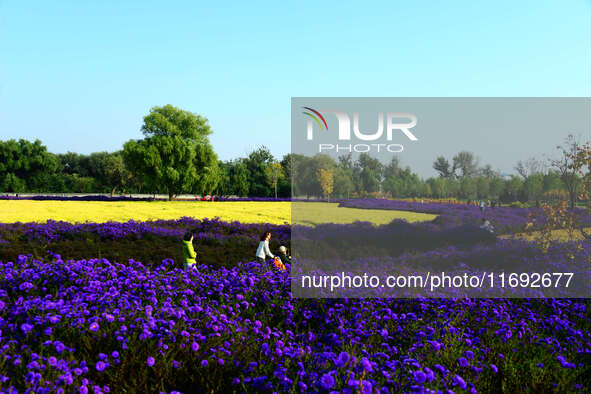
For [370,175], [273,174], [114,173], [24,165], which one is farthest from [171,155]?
[370,175]

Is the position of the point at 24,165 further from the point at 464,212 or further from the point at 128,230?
the point at 464,212

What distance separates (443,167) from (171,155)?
35388 mm

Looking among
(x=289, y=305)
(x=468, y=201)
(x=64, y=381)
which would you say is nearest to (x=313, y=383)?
(x=64, y=381)

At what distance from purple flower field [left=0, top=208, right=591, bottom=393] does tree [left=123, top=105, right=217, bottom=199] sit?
1312 inches

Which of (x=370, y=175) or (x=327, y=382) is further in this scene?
(x=370, y=175)

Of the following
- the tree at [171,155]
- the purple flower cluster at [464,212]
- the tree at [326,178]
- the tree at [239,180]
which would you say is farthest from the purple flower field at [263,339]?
the tree at [239,180]

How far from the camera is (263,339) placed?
3.87 metres

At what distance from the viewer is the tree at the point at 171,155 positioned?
38.7 meters

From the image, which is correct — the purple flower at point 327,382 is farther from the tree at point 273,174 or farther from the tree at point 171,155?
the tree at point 273,174

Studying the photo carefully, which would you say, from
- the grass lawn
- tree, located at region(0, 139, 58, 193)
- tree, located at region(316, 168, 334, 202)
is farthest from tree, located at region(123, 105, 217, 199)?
tree, located at region(316, 168, 334, 202)

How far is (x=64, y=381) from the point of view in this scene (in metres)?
2.75

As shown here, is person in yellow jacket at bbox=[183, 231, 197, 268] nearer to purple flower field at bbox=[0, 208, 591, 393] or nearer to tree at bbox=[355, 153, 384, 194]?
purple flower field at bbox=[0, 208, 591, 393]

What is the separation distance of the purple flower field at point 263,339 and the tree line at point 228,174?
2.23 m

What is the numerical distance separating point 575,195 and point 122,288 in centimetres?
841
